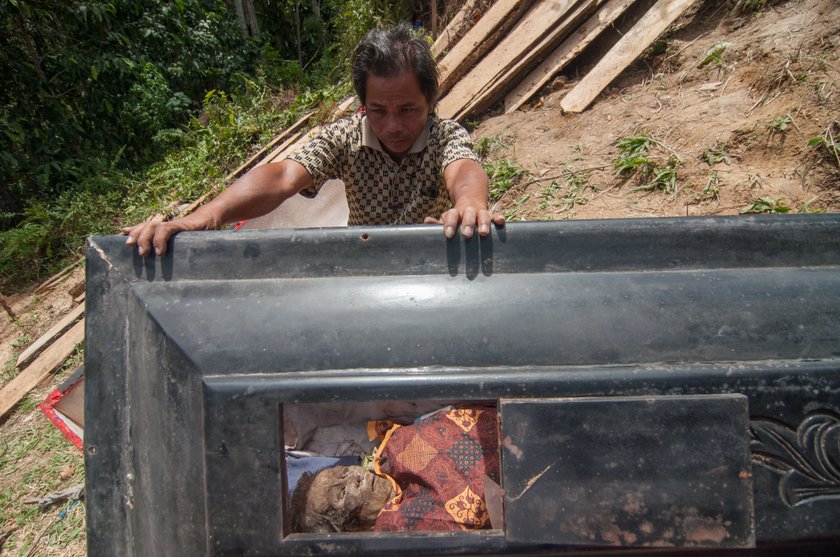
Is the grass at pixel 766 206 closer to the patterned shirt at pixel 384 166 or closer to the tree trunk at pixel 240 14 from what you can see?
the patterned shirt at pixel 384 166

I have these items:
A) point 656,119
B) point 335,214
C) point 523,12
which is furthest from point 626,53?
point 335,214

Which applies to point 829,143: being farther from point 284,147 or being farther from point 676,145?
point 284,147

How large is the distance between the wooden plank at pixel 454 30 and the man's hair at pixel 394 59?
3060mm

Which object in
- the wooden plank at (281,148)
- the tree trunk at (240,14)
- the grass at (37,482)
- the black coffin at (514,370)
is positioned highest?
the tree trunk at (240,14)

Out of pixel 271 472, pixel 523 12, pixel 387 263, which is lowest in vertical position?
pixel 271 472

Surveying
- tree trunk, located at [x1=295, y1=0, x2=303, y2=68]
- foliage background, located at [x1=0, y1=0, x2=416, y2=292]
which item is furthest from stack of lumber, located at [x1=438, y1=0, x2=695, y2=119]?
tree trunk, located at [x1=295, y1=0, x2=303, y2=68]

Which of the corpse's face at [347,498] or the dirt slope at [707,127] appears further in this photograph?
the dirt slope at [707,127]

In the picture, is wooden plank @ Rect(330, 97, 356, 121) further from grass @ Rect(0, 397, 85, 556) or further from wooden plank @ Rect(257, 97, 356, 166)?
grass @ Rect(0, 397, 85, 556)

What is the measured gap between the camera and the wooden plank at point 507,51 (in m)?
4.52

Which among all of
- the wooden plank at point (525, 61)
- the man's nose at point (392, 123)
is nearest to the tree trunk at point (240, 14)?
the wooden plank at point (525, 61)

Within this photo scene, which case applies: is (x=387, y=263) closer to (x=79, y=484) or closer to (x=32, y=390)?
(x=79, y=484)

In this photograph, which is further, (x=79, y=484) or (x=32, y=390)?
(x=32, y=390)

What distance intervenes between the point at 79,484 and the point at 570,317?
108 inches

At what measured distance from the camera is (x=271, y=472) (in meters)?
0.98
